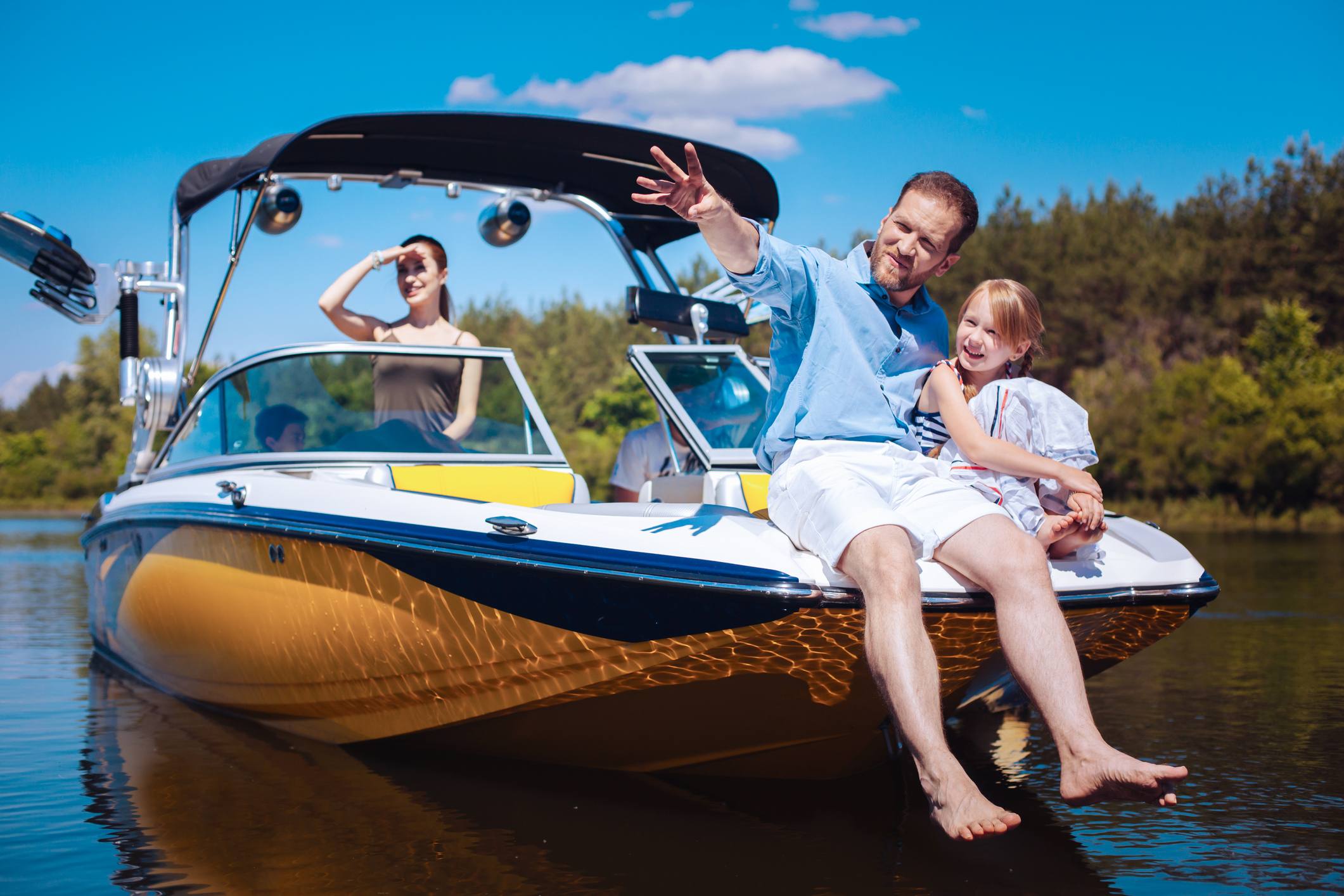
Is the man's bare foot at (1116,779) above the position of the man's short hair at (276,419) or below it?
below

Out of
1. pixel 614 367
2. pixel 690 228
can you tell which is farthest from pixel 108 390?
pixel 690 228

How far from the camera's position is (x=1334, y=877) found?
2.77m

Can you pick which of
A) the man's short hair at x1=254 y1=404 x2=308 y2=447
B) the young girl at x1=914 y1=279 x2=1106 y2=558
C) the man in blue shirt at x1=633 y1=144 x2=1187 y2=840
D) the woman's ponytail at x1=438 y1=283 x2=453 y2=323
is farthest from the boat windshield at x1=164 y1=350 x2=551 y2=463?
the young girl at x1=914 y1=279 x2=1106 y2=558

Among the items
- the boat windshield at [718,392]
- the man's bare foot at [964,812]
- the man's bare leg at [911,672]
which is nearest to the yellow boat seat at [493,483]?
the boat windshield at [718,392]

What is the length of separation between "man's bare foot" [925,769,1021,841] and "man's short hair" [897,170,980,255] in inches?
50.3

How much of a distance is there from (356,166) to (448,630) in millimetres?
3217

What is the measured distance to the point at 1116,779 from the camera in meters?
2.37

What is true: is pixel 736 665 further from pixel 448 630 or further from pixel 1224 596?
pixel 1224 596

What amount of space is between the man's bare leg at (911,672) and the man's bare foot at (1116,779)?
0.59 ft

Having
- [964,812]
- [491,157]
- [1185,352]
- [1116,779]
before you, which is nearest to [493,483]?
[491,157]

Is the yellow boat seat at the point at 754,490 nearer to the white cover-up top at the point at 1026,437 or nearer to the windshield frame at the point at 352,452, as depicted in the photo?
the windshield frame at the point at 352,452

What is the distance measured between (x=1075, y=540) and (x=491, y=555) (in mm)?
1536

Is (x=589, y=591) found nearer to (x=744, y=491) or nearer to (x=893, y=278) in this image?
(x=893, y=278)

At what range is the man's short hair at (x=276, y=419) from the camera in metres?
4.86
